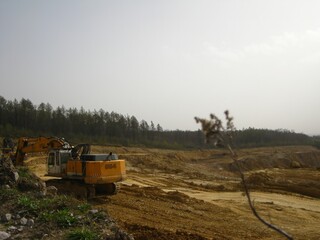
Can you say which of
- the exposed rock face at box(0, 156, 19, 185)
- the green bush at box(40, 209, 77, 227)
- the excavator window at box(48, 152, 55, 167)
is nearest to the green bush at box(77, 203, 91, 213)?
the green bush at box(40, 209, 77, 227)

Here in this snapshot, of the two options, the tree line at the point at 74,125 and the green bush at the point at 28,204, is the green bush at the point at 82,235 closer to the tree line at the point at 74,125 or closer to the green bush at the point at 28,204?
the green bush at the point at 28,204

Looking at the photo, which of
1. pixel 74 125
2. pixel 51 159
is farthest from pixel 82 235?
pixel 74 125

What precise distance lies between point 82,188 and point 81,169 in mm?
787

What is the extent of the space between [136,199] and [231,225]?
4.95m

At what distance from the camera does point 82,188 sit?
15.1 m

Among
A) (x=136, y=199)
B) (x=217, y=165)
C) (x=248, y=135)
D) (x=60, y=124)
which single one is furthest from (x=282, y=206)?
(x=248, y=135)

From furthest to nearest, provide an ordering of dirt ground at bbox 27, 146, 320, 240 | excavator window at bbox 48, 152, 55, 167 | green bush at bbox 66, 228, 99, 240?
excavator window at bbox 48, 152, 55, 167
dirt ground at bbox 27, 146, 320, 240
green bush at bbox 66, 228, 99, 240

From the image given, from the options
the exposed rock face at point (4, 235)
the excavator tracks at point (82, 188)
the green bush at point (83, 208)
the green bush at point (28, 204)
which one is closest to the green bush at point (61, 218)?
the green bush at point (28, 204)

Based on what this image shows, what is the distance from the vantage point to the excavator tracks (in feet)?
49.6

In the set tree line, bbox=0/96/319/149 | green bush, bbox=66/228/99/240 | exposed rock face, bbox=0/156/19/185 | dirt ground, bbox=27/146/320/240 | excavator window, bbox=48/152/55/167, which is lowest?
dirt ground, bbox=27/146/320/240

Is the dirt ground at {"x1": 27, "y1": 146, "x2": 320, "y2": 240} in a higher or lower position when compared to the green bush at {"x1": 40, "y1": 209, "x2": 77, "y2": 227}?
lower

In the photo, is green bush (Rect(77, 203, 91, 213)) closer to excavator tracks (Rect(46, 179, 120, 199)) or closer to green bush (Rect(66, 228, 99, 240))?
green bush (Rect(66, 228, 99, 240))

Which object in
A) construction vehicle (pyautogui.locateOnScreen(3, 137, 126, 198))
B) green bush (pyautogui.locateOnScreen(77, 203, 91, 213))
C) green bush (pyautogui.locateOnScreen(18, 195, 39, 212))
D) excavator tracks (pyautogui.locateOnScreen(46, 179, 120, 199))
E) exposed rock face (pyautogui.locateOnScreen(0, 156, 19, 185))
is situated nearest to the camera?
green bush (pyautogui.locateOnScreen(18, 195, 39, 212))

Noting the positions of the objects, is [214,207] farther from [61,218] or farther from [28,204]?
[61,218]
